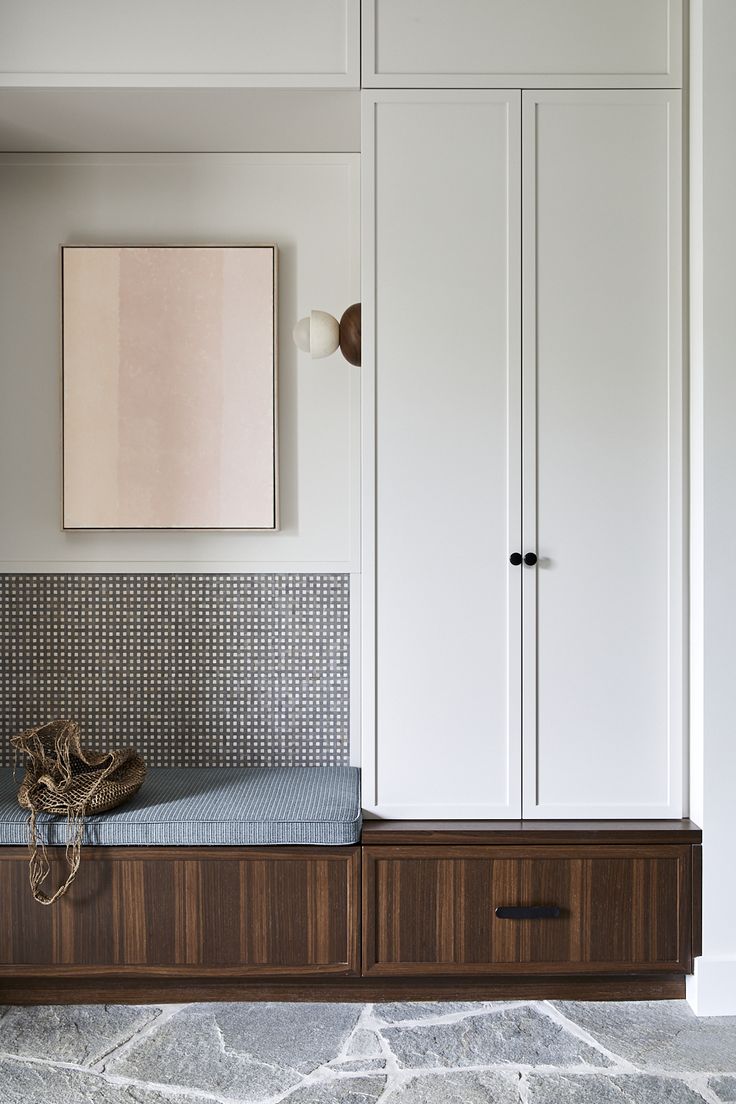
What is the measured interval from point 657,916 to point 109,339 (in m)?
2.31

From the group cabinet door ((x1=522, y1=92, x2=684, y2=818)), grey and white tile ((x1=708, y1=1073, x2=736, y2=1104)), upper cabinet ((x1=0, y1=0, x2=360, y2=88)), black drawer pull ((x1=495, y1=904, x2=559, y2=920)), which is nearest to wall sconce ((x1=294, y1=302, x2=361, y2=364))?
cabinet door ((x1=522, y1=92, x2=684, y2=818))

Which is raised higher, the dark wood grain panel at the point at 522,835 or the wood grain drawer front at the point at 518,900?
the dark wood grain panel at the point at 522,835

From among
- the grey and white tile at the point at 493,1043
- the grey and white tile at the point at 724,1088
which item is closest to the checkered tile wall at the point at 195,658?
the grey and white tile at the point at 493,1043

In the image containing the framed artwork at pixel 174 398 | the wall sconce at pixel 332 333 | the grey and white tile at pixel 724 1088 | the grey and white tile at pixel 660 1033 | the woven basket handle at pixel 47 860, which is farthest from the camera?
the framed artwork at pixel 174 398

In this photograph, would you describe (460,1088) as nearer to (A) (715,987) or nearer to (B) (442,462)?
(A) (715,987)

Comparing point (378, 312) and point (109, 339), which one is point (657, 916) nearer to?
point (378, 312)

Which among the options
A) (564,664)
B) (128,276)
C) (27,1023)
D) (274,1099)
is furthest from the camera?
(128,276)

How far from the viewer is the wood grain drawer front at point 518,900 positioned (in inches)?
86.2

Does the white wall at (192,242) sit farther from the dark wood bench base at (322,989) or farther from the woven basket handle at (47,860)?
the dark wood bench base at (322,989)

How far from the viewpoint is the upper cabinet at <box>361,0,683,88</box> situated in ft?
7.24

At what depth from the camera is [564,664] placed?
2.26 metres

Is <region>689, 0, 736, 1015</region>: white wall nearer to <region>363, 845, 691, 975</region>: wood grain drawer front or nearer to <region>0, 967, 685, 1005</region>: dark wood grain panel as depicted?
<region>363, 845, 691, 975</region>: wood grain drawer front

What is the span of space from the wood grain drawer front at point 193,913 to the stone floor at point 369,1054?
129 mm

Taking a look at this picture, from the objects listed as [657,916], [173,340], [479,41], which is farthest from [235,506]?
[657,916]
